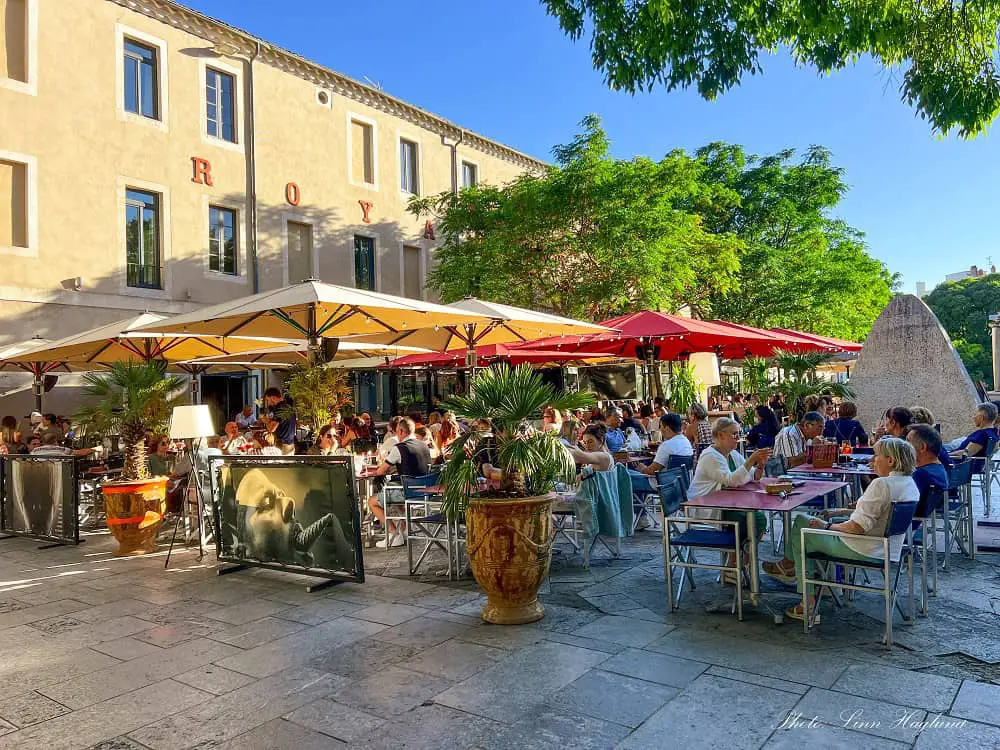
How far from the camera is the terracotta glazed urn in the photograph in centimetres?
516

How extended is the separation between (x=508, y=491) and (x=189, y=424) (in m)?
4.67

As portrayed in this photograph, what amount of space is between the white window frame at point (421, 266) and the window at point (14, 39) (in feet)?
35.3

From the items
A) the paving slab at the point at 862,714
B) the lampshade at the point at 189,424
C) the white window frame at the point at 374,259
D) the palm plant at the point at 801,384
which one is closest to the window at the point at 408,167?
the white window frame at the point at 374,259

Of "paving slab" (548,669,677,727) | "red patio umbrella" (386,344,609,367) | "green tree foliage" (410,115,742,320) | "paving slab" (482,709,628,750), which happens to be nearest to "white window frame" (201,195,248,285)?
"red patio umbrella" (386,344,609,367)

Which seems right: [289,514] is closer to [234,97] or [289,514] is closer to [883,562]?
[883,562]

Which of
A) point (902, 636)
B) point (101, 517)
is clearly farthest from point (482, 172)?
point (902, 636)

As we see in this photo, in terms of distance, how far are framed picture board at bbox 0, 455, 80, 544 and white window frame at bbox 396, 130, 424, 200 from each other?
52.2ft

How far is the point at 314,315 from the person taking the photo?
26.5 feet

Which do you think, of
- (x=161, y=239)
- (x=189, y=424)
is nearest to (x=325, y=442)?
(x=189, y=424)

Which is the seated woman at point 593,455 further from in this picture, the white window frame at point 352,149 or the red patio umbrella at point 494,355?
the white window frame at point 352,149

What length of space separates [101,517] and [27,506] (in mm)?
1820

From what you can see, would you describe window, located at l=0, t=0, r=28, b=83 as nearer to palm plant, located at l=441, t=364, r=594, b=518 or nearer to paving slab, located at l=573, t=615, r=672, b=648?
palm plant, located at l=441, t=364, r=594, b=518

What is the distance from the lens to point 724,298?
26.4m

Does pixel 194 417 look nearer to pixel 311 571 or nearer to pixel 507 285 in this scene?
pixel 311 571
